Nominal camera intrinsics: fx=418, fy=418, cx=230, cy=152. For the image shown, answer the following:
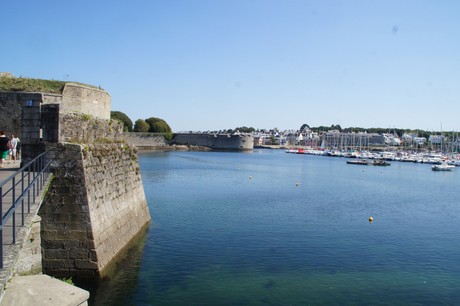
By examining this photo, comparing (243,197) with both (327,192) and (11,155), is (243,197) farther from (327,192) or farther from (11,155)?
(11,155)

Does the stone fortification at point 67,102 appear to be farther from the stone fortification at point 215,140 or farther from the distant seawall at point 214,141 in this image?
the stone fortification at point 215,140

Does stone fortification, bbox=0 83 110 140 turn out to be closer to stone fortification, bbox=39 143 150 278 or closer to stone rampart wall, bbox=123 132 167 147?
stone fortification, bbox=39 143 150 278

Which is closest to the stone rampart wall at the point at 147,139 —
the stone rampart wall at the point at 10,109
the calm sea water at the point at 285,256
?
the calm sea water at the point at 285,256

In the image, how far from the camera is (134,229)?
17453 mm

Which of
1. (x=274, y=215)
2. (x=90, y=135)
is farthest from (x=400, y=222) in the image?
(x=90, y=135)

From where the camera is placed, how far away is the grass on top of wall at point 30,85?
2016 cm

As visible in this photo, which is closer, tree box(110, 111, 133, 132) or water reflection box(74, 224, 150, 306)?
water reflection box(74, 224, 150, 306)

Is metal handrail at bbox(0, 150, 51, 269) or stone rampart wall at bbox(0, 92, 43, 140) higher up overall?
stone rampart wall at bbox(0, 92, 43, 140)

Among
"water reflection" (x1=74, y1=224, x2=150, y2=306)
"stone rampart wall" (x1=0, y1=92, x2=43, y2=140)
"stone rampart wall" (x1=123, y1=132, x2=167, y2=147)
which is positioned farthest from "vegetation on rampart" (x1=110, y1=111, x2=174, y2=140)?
"water reflection" (x1=74, y1=224, x2=150, y2=306)

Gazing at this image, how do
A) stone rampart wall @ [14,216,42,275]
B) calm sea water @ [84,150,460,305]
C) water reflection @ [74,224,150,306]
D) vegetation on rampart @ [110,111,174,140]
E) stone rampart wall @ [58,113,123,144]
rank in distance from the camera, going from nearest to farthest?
stone rampart wall @ [14,216,42,275] → water reflection @ [74,224,150,306] → calm sea water @ [84,150,460,305] → stone rampart wall @ [58,113,123,144] → vegetation on rampart @ [110,111,174,140]

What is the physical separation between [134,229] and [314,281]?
775 centimetres

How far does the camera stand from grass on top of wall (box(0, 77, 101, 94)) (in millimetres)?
20156

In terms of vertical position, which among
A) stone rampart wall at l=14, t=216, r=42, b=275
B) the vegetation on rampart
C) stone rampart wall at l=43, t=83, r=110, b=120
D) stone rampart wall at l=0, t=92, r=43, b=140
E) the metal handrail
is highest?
the vegetation on rampart

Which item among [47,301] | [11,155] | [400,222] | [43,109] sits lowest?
Result: [400,222]
